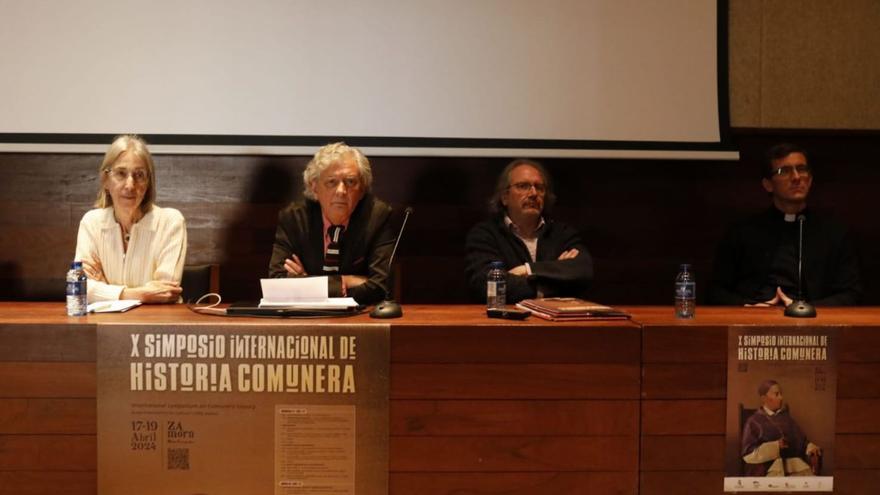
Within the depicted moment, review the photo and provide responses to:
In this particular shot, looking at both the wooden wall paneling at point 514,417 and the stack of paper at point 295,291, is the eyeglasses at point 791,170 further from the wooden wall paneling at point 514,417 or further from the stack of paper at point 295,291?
the stack of paper at point 295,291

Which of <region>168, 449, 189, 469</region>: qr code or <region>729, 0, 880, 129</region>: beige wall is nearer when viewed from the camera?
<region>168, 449, 189, 469</region>: qr code

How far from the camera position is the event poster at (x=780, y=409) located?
2.04 metres

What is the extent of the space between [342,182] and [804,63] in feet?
7.97

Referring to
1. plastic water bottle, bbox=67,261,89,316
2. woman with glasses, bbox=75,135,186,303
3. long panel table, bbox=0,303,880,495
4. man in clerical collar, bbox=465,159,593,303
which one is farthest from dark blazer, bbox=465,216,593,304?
plastic water bottle, bbox=67,261,89,316

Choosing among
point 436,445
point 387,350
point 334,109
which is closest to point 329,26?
point 334,109

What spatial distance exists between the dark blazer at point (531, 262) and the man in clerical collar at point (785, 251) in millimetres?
762

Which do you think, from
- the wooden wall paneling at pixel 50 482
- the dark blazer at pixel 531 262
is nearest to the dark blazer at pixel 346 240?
the dark blazer at pixel 531 262

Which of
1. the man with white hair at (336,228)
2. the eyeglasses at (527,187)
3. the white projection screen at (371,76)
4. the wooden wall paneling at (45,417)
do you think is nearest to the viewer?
the wooden wall paneling at (45,417)

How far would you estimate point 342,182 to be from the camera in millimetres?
2834

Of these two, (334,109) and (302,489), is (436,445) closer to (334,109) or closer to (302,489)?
(302,489)

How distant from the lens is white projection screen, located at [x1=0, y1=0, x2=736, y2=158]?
3355mm

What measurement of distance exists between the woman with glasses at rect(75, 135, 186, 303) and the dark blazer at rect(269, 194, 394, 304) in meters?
0.40

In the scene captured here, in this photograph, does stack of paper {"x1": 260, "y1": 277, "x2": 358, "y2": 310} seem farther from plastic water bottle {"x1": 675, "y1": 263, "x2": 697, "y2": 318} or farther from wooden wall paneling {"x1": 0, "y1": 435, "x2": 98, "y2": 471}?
plastic water bottle {"x1": 675, "y1": 263, "x2": 697, "y2": 318}

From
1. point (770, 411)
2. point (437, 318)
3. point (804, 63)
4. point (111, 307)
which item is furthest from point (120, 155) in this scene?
point (804, 63)
